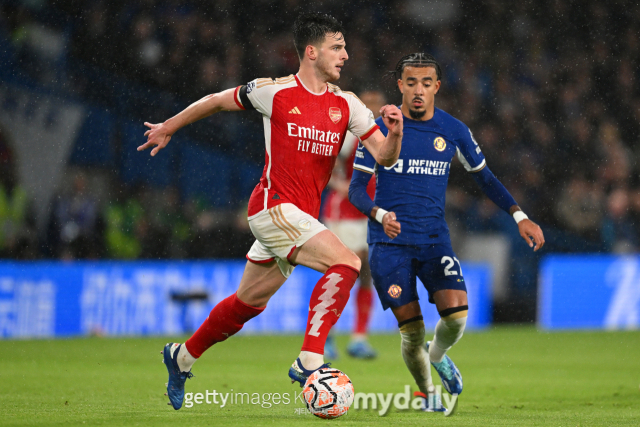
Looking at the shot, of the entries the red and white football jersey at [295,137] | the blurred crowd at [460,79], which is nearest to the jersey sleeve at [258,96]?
the red and white football jersey at [295,137]

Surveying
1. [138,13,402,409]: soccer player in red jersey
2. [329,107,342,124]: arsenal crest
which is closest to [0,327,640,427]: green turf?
[138,13,402,409]: soccer player in red jersey

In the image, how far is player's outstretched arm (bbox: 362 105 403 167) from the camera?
4.32m

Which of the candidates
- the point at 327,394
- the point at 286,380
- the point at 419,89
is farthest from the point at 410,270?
the point at 286,380

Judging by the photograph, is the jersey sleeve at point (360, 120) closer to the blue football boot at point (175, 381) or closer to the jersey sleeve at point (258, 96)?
the jersey sleeve at point (258, 96)

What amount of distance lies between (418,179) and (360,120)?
26.9 inches

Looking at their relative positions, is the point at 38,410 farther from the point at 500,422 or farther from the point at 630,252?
the point at 630,252

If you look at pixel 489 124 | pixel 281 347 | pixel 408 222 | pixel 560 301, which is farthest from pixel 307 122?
pixel 489 124

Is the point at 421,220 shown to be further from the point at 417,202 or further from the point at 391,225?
the point at 391,225

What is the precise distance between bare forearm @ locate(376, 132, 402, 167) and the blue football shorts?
0.78 meters

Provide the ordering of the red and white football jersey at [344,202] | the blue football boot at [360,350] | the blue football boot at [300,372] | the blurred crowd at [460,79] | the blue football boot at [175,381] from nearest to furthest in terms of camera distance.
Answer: the blue football boot at [300,372] → the blue football boot at [175,381] → the blue football boot at [360,350] → the red and white football jersey at [344,202] → the blurred crowd at [460,79]

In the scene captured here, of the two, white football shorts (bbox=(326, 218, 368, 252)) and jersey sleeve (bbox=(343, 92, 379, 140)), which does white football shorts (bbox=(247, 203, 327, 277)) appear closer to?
jersey sleeve (bbox=(343, 92, 379, 140))

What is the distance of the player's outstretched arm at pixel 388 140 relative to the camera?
4.32 metres

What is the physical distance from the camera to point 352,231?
914 cm

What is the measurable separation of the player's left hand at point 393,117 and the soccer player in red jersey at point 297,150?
0.24ft
